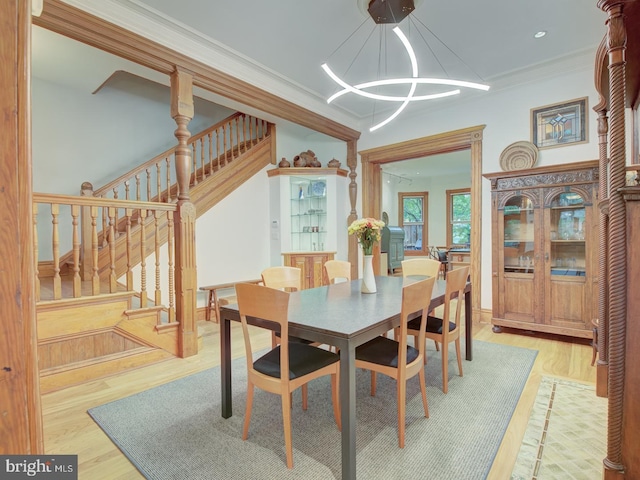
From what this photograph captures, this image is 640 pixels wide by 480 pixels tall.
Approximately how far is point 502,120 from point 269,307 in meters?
4.08

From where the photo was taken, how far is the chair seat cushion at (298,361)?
5.90ft

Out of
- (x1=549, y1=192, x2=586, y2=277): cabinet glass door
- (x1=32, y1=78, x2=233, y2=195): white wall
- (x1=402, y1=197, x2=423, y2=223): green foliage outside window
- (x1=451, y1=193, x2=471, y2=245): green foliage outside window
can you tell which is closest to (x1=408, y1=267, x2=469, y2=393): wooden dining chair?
(x1=549, y1=192, x2=586, y2=277): cabinet glass door

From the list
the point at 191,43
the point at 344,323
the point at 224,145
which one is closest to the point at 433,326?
the point at 344,323

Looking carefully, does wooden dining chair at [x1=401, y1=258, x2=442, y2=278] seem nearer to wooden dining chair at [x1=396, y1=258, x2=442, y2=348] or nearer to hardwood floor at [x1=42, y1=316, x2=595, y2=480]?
wooden dining chair at [x1=396, y1=258, x2=442, y2=348]

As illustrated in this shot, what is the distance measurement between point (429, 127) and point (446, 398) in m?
3.82

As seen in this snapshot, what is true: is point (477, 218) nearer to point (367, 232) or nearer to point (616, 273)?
point (367, 232)

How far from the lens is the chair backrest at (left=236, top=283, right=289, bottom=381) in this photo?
165 cm

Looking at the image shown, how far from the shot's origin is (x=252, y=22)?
3.01 metres

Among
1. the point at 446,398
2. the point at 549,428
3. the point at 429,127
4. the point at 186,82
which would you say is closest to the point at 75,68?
the point at 186,82

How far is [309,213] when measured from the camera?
18.8 feet

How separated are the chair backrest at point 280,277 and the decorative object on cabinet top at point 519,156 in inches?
120

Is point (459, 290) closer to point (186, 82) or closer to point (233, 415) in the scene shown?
point (233, 415)

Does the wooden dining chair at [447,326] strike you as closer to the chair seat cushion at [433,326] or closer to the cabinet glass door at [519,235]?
the chair seat cushion at [433,326]

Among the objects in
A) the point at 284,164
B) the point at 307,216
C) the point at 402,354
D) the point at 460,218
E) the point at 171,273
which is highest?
the point at 284,164
